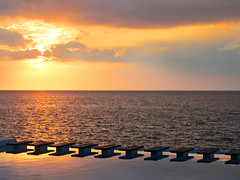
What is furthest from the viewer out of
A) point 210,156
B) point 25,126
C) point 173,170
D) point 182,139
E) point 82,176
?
point 25,126

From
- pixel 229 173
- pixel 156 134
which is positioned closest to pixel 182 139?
pixel 156 134

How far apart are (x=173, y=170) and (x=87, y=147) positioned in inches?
206

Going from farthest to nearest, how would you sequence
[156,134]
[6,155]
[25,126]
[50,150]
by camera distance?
[25,126] → [156,134] → [50,150] → [6,155]

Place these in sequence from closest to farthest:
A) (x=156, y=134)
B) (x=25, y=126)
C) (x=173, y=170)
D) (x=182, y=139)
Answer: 1. (x=173, y=170)
2. (x=182, y=139)
3. (x=156, y=134)
4. (x=25, y=126)

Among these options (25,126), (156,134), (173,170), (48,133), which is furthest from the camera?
(25,126)

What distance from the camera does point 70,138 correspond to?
2176 inches

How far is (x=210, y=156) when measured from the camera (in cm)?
1597

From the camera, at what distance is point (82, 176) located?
1287 cm

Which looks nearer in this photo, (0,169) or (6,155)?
(0,169)

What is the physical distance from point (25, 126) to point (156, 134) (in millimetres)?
29207

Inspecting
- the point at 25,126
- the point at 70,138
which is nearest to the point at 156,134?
the point at 70,138

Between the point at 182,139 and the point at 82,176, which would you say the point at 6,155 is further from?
the point at 182,139

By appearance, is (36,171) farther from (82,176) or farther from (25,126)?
(25,126)

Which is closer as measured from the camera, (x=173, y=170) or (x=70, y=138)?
(x=173, y=170)
